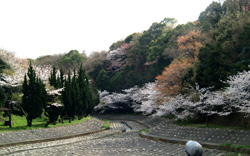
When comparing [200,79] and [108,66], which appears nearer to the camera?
[200,79]

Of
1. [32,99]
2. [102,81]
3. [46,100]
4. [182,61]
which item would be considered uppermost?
[182,61]

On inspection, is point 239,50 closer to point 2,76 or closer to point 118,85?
point 2,76

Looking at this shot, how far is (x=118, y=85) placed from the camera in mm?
Result: 47031

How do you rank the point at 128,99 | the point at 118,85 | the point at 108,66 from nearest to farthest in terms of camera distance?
1. the point at 128,99
2. the point at 118,85
3. the point at 108,66

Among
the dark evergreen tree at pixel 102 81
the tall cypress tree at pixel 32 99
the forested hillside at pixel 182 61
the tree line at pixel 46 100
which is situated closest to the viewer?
the forested hillside at pixel 182 61

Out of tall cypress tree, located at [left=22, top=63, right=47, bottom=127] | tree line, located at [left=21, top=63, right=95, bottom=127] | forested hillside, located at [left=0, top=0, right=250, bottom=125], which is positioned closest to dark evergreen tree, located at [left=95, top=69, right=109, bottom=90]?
forested hillside, located at [left=0, top=0, right=250, bottom=125]

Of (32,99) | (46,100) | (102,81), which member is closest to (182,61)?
(46,100)

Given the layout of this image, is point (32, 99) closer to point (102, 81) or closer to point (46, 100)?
point (46, 100)

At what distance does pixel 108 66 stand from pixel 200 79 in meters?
36.2

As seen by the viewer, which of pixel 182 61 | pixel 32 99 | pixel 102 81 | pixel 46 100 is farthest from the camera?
pixel 102 81

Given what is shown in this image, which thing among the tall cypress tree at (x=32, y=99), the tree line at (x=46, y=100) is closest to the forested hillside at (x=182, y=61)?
the tree line at (x=46, y=100)

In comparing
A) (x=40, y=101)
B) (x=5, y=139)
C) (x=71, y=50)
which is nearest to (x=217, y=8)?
(x=40, y=101)

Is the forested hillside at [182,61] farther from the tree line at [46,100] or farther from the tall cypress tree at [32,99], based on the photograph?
the tall cypress tree at [32,99]

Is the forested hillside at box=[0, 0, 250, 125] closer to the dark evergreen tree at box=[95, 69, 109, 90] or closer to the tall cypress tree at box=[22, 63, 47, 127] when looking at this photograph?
the dark evergreen tree at box=[95, 69, 109, 90]
